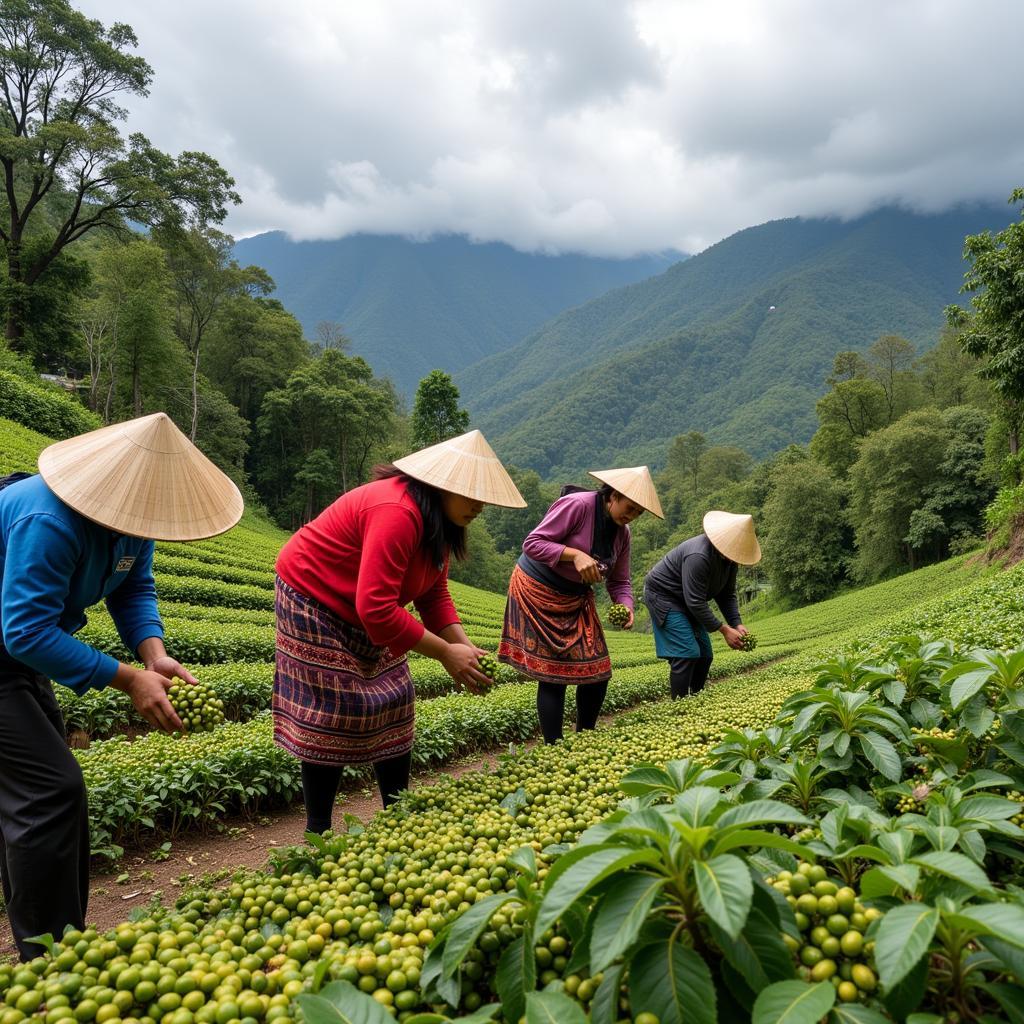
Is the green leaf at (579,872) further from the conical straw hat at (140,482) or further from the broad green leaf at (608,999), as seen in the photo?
the conical straw hat at (140,482)

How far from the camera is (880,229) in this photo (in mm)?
199125

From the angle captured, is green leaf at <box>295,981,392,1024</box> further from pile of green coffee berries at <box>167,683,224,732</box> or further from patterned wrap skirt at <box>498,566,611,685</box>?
patterned wrap skirt at <box>498,566,611,685</box>

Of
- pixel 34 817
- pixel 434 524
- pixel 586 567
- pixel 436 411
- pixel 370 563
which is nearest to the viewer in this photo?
pixel 34 817

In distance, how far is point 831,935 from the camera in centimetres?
121

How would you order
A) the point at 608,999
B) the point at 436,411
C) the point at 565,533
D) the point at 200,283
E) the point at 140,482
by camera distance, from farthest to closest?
1. the point at 200,283
2. the point at 436,411
3. the point at 565,533
4. the point at 140,482
5. the point at 608,999

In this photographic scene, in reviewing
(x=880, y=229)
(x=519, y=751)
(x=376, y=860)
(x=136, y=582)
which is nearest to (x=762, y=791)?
Result: (x=376, y=860)

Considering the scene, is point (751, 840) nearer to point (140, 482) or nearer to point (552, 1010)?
point (552, 1010)

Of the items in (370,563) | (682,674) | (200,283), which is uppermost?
(200,283)

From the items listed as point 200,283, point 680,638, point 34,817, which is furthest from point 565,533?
point 200,283

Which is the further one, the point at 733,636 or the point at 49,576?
the point at 733,636

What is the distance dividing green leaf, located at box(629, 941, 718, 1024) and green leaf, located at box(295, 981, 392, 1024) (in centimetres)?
43

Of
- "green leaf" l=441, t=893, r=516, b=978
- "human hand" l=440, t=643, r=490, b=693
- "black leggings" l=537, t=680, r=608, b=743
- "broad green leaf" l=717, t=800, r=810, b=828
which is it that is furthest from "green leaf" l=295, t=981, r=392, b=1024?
"black leggings" l=537, t=680, r=608, b=743

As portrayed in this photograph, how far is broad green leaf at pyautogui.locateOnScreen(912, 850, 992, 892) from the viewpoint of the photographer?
1094mm

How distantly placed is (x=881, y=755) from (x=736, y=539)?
3107mm
